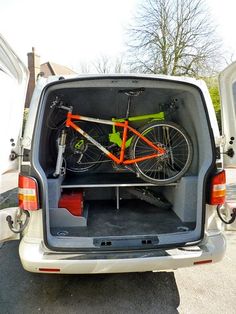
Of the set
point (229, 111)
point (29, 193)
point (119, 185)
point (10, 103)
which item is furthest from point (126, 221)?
point (10, 103)

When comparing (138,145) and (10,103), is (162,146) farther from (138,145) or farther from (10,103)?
(10,103)

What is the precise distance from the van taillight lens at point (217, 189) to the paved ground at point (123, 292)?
0.87 meters

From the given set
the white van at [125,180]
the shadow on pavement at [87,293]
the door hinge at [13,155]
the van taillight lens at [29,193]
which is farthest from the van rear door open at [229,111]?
the door hinge at [13,155]

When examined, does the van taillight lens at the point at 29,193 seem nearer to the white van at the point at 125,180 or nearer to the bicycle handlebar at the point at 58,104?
the white van at the point at 125,180

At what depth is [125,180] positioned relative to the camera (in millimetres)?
3229

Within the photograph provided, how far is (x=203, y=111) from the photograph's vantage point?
233 centimetres

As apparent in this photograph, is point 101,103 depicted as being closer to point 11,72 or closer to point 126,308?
point 11,72

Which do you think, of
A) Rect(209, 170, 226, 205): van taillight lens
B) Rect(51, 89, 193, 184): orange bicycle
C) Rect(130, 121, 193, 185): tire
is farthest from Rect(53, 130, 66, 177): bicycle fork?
Rect(209, 170, 226, 205): van taillight lens

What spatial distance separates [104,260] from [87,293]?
0.66 m

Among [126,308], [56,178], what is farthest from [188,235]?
[56,178]

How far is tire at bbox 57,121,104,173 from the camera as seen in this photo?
3.68m

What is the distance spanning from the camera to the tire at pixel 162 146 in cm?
A: 310

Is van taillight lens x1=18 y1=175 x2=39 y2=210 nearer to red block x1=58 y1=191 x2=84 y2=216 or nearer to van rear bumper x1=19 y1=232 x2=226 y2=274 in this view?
van rear bumper x1=19 y1=232 x2=226 y2=274

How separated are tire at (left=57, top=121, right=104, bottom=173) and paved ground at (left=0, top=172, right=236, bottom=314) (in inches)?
59.6
